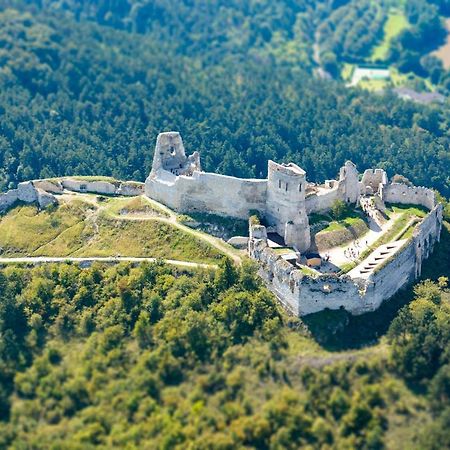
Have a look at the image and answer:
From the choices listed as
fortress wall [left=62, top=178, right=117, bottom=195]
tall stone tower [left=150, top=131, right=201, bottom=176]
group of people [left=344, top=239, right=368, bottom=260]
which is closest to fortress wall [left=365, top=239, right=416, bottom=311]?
group of people [left=344, top=239, right=368, bottom=260]

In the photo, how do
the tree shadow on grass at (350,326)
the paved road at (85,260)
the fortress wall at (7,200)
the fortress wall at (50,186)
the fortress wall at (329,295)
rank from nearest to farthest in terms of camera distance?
the tree shadow on grass at (350,326), the fortress wall at (329,295), the paved road at (85,260), the fortress wall at (7,200), the fortress wall at (50,186)

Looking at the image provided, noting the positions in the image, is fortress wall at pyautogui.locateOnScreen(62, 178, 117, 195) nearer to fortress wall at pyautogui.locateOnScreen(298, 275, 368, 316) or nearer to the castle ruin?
the castle ruin

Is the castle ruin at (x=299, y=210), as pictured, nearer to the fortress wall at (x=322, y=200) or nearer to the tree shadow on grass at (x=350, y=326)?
the fortress wall at (x=322, y=200)

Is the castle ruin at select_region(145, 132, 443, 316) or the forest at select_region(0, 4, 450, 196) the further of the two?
the forest at select_region(0, 4, 450, 196)

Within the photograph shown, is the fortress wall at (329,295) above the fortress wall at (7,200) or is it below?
above

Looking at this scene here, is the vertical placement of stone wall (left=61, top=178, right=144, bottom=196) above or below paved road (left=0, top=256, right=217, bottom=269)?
above

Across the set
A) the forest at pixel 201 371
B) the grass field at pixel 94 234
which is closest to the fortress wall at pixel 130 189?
the grass field at pixel 94 234

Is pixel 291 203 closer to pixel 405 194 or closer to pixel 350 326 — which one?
pixel 350 326
